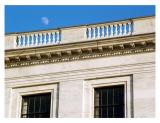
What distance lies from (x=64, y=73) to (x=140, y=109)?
3796 mm

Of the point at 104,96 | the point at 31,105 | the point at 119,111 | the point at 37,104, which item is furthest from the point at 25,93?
the point at 119,111

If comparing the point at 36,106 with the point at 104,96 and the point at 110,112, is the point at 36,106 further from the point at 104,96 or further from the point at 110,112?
the point at 110,112

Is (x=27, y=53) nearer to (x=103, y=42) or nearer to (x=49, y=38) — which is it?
(x=49, y=38)

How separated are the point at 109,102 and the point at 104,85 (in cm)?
73

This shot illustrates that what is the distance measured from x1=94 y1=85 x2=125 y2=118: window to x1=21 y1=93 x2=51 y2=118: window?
2117mm

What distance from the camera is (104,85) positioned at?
85.5 feet

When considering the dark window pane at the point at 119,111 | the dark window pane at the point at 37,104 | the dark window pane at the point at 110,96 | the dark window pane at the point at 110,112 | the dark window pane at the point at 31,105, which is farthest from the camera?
the dark window pane at the point at 31,105

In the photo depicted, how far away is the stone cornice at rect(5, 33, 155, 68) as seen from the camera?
25953 mm

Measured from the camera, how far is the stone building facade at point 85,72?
84.2 feet

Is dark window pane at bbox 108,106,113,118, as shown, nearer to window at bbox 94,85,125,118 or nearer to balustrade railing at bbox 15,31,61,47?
window at bbox 94,85,125,118

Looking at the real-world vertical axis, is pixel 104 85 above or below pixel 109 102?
above

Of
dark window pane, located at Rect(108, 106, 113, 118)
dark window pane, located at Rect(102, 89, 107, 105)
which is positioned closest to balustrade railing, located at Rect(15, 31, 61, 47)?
dark window pane, located at Rect(102, 89, 107, 105)

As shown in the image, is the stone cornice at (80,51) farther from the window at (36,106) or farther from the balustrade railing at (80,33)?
the window at (36,106)

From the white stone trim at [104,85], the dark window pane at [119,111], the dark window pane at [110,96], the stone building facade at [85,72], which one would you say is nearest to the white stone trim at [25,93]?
the stone building facade at [85,72]
